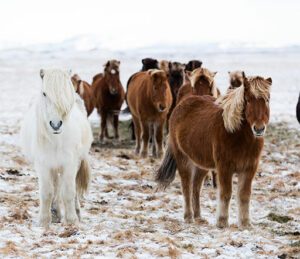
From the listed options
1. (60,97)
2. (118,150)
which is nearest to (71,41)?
(118,150)

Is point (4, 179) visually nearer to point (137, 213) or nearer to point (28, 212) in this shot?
point (28, 212)

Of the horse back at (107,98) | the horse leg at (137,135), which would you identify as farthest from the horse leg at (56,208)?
the horse back at (107,98)

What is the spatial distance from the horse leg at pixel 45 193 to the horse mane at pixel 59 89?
25.9 inches

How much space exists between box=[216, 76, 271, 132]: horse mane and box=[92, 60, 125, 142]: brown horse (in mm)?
8594

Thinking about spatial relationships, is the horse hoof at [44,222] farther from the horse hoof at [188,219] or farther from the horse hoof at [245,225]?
the horse hoof at [245,225]

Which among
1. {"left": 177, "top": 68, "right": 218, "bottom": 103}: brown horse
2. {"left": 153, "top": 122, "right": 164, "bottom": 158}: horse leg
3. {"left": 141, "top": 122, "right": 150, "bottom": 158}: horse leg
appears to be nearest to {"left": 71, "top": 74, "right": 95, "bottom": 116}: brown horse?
{"left": 141, "top": 122, "right": 150, "bottom": 158}: horse leg

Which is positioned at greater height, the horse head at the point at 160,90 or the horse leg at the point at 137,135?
the horse head at the point at 160,90

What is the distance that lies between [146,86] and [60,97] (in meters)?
6.84

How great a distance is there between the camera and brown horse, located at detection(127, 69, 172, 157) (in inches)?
471

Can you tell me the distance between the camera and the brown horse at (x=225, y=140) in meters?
5.72

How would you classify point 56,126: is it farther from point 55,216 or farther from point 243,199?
point 243,199

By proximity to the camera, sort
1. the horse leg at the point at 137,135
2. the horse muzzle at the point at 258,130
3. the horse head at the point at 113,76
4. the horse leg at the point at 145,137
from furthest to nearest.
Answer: the horse head at the point at 113,76 < the horse leg at the point at 137,135 < the horse leg at the point at 145,137 < the horse muzzle at the point at 258,130

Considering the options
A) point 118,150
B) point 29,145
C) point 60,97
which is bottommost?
point 118,150

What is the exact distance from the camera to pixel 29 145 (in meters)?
6.59
